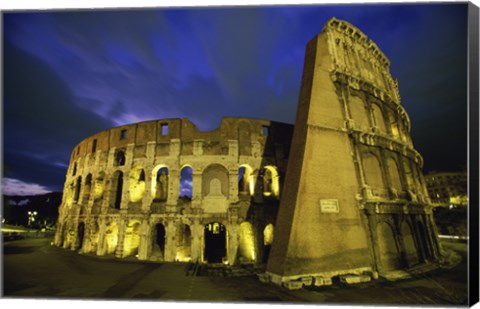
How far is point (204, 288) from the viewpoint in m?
9.63

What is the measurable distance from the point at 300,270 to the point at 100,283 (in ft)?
27.5

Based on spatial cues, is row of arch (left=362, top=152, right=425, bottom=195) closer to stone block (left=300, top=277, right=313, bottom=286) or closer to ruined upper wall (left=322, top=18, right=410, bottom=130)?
ruined upper wall (left=322, top=18, right=410, bottom=130)

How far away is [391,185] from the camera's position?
13461 millimetres

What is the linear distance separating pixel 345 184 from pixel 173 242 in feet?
37.1

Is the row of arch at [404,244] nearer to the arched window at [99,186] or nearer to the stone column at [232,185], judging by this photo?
the stone column at [232,185]

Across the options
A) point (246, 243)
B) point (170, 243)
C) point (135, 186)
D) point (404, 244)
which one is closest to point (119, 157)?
point (135, 186)

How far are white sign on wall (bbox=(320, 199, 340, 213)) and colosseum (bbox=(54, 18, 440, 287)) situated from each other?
→ 0.14 ft

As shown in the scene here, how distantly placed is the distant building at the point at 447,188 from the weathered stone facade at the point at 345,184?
1.35m

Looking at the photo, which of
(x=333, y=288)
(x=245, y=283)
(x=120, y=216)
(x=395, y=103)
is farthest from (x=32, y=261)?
(x=395, y=103)

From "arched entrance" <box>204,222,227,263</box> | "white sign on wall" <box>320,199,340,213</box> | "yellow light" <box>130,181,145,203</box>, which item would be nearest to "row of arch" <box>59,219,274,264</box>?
"arched entrance" <box>204,222,227,263</box>

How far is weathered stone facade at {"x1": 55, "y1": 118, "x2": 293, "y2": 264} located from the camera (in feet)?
52.5

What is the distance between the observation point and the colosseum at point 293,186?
10398 mm

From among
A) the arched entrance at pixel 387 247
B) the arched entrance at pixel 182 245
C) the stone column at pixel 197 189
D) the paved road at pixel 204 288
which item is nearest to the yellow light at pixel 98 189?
the paved road at pixel 204 288

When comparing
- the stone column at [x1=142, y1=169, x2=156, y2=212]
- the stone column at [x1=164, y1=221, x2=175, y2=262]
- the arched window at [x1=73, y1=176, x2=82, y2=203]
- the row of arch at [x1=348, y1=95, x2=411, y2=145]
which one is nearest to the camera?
the row of arch at [x1=348, y1=95, x2=411, y2=145]
